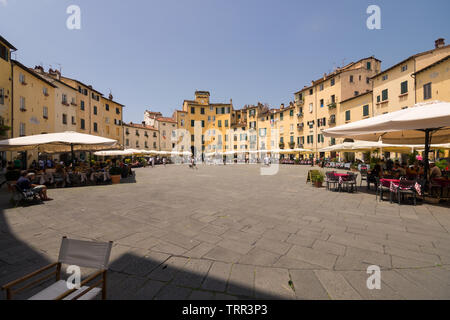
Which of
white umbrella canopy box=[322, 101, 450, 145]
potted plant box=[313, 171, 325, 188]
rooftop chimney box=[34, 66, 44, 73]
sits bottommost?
potted plant box=[313, 171, 325, 188]

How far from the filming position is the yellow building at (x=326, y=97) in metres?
29.1

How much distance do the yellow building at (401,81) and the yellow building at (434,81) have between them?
2.25 feet

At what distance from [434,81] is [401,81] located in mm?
3876

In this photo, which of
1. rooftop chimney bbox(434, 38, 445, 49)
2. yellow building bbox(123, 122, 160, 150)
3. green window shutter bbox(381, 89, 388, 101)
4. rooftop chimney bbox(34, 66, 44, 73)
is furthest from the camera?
yellow building bbox(123, 122, 160, 150)

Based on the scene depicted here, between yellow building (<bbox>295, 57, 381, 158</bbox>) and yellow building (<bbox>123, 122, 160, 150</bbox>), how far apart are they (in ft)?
106

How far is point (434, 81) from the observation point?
16500mm

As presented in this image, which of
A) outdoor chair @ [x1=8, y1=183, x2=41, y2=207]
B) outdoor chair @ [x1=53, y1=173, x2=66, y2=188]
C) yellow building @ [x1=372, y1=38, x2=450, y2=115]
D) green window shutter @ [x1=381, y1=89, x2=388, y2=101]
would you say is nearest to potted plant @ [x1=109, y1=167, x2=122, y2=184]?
outdoor chair @ [x1=53, y1=173, x2=66, y2=188]

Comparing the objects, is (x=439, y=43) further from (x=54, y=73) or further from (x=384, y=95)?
(x=54, y=73)

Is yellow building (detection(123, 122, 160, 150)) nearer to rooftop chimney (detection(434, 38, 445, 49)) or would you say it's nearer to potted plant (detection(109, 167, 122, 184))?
potted plant (detection(109, 167, 122, 184))

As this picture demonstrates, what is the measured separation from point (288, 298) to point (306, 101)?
38790 mm

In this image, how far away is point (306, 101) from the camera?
3581cm

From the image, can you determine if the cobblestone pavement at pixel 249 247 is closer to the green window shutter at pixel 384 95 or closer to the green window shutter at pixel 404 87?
the green window shutter at pixel 404 87

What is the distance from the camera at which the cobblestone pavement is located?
2285 millimetres
